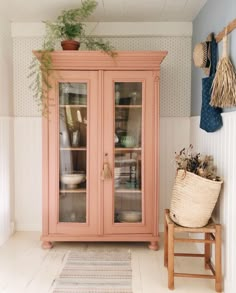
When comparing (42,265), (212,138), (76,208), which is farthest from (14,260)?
(212,138)

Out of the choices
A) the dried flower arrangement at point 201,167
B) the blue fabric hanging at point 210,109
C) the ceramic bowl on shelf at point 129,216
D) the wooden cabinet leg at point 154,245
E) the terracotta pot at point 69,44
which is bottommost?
the wooden cabinet leg at point 154,245

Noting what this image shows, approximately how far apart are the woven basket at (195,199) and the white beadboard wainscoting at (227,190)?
0.09 metres

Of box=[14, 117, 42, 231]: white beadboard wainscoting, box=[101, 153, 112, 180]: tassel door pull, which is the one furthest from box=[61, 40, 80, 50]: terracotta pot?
box=[101, 153, 112, 180]: tassel door pull

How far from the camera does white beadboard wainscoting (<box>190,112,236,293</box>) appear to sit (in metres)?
2.39

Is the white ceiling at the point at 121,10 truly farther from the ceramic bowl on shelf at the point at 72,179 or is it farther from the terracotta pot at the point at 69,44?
the ceramic bowl on shelf at the point at 72,179

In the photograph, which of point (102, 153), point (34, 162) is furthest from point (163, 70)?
point (34, 162)

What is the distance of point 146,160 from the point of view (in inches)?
131

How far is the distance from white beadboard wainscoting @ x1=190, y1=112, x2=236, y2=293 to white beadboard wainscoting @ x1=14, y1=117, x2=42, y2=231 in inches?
75.5

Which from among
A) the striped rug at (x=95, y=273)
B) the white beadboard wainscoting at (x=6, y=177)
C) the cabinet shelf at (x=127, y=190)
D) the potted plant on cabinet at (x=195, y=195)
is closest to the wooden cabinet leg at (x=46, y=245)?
the striped rug at (x=95, y=273)

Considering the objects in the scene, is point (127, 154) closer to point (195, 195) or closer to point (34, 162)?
point (195, 195)

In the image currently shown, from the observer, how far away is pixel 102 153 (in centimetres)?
333

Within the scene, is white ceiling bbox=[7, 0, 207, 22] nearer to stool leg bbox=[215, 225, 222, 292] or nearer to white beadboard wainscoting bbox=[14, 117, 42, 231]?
white beadboard wainscoting bbox=[14, 117, 42, 231]

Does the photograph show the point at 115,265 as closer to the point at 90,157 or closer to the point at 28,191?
the point at 90,157

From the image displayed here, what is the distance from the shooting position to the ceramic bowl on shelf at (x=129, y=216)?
11.1ft
